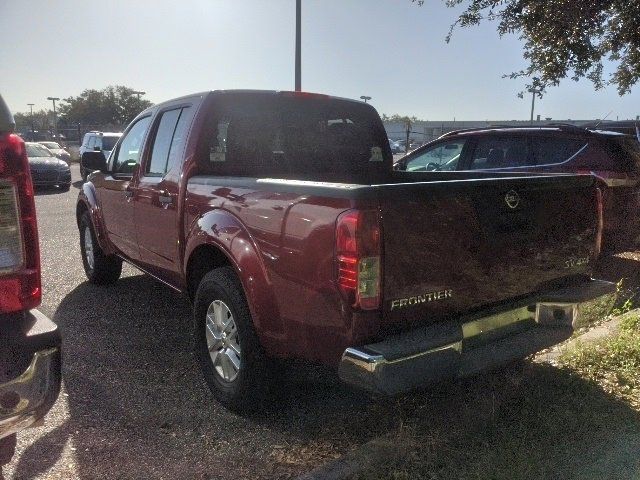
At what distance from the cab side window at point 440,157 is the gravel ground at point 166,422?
4346 mm

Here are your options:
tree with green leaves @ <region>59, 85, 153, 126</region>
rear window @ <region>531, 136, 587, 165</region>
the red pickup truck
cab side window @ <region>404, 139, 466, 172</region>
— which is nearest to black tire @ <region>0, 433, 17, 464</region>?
the red pickup truck

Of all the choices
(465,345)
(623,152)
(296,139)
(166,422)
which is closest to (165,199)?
(296,139)

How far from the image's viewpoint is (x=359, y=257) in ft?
8.08

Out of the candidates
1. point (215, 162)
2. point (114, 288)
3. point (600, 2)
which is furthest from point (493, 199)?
point (600, 2)

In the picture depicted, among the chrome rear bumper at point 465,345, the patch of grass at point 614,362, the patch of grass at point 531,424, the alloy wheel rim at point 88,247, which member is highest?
the chrome rear bumper at point 465,345

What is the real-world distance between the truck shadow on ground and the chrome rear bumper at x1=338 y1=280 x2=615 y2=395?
423mm

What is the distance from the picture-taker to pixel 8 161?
6.61 feet

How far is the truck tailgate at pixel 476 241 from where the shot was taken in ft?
8.50

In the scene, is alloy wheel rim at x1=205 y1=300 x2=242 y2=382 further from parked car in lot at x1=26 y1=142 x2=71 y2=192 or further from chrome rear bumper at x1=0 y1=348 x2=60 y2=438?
parked car in lot at x1=26 y1=142 x2=71 y2=192

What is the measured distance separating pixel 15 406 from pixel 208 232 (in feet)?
5.65

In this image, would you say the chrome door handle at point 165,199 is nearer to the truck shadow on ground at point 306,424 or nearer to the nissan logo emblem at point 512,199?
the truck shadow on ground at point 306,424

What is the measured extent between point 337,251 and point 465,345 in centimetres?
85

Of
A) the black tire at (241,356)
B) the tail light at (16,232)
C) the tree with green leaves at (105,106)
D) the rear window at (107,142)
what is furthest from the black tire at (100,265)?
the tree with green leaves at (105,106)

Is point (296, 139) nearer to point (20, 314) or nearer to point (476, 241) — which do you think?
point (476, 241)
